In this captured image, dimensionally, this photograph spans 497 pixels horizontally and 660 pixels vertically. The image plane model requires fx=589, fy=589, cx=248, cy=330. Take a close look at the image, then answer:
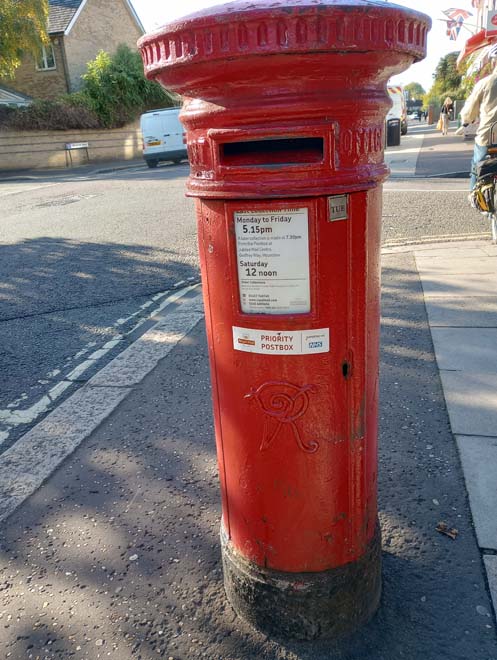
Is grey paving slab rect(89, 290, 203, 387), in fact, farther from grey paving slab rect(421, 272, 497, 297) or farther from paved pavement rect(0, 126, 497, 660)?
grey paving slab rect(421, 272, 497, 297)

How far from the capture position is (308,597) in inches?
77.9

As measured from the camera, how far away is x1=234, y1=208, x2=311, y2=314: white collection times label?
1.61 meters

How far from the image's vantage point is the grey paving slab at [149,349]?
160 inches

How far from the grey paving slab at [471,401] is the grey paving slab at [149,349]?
201cm

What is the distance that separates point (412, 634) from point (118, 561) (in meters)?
1.18

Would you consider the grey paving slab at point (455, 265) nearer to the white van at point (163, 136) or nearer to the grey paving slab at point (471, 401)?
the grey paving slab at point (471, 401)

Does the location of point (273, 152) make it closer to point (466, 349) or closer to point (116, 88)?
point (466, 349)

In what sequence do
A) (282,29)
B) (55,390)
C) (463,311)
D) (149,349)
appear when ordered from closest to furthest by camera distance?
(282,29) < (55,390) < (149,349) < (463,311)

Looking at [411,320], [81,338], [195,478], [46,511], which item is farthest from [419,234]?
[46,511]

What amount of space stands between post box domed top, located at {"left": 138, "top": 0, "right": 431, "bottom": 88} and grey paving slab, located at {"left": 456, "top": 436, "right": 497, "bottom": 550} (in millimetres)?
1903

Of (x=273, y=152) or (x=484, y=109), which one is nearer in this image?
(x=273, y=152)

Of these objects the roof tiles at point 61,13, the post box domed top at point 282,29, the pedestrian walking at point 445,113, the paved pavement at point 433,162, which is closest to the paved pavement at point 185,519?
the post box domed top at point 282,29

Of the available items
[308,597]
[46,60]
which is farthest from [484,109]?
[46,60]

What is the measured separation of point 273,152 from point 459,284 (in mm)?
4344
